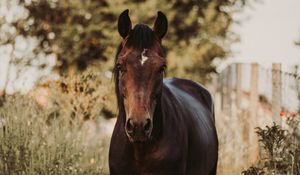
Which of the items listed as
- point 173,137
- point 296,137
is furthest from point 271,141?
point 173,137

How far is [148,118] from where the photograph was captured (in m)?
4.40

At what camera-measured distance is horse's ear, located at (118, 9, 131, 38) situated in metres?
5.05

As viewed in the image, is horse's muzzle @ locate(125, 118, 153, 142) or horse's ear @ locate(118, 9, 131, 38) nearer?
horse's muzzle @ locate(125, 118, 153, 142)

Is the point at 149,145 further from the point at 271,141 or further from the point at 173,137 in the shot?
the point at 271,141

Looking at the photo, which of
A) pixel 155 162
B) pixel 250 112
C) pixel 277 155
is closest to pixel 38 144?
pixel 277 155

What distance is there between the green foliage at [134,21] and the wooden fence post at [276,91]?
12372 millimetres

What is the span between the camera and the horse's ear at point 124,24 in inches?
199

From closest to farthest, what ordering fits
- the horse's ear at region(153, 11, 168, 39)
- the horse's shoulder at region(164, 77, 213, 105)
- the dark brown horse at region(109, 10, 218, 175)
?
the dark brown horse at region(109, 10, 218, 175)
the horse's ear at region(153, 11, 168, 39)
the horse's shoulder at region(164, 77, 213, 105)

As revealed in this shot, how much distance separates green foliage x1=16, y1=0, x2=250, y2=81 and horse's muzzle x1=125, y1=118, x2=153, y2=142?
17.8 metres

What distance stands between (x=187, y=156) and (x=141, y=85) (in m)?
1.20

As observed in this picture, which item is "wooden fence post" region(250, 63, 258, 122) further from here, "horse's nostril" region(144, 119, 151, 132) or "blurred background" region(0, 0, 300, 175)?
"horse's nostril" region(144, 119, 151, 132)

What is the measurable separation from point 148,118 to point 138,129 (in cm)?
11

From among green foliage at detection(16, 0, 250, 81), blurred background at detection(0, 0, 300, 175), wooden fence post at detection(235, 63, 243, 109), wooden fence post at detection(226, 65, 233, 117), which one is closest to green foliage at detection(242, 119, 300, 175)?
blurred background at detection(0, 0, 300, 175)

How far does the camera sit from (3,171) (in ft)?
24.5
